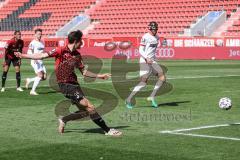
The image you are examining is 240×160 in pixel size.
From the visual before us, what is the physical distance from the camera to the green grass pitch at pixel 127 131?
340 inches

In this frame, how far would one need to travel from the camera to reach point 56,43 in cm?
5219

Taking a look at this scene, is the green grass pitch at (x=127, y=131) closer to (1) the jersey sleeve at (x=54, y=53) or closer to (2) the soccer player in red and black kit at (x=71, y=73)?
(2) the soccer player in red and black kit at (x=71, y=73)

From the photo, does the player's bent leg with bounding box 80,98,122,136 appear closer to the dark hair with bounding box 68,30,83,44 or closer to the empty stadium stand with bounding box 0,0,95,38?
the dark hair with bounding box 68,30,83,44

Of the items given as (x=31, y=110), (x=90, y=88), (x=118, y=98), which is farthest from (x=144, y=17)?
(x=31, y=110)

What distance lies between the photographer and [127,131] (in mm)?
10859

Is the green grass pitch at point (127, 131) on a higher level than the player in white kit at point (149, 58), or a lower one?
lower

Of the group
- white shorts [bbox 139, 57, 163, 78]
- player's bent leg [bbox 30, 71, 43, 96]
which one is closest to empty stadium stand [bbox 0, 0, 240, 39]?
player's bent leg [bbox 30, 71, 43, 96]

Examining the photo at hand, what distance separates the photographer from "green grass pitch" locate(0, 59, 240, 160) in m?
8.62

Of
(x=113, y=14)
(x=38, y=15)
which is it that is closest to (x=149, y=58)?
(x=113, y=14)

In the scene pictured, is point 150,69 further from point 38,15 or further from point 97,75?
point 38,15

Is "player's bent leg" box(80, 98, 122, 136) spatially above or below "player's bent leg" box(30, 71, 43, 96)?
above

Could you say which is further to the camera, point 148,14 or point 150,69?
point 148,14

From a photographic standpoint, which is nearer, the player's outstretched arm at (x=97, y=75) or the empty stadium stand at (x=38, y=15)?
the player's outstretched arm at (x=97, y=75)

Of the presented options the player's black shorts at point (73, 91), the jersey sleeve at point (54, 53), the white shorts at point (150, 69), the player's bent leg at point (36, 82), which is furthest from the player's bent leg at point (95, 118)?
the player's bent leg at point (36, 82)
